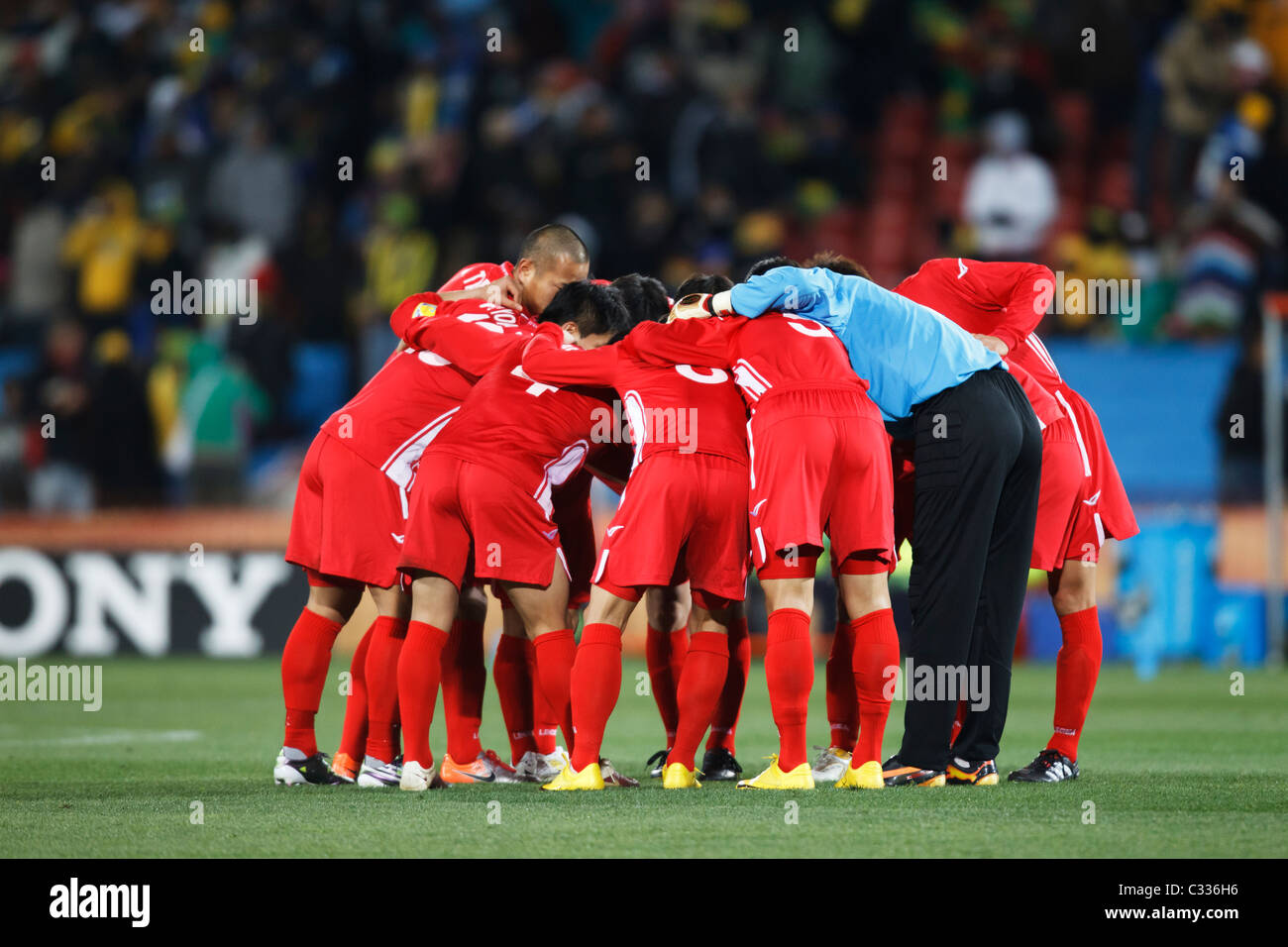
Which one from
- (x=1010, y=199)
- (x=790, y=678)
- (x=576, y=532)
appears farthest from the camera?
(x=1010, y=199)

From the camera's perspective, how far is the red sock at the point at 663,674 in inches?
304

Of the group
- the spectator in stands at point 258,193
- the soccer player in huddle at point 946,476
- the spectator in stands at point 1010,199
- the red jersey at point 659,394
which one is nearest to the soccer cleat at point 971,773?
the soccer player in huddle at point 946,476

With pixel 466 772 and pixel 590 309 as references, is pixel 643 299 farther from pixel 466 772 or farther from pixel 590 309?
pixel 466 772

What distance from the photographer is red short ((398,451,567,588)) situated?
7.09 metres

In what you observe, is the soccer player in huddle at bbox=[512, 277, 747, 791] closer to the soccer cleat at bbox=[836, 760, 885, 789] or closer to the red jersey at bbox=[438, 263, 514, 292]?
the soccer cleat at bbox=[836, 760, 885, 789]

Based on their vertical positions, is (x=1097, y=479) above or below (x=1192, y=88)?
below

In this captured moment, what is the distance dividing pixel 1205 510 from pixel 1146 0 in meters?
6.55

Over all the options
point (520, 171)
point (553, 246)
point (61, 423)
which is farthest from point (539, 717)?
point (520, 171)

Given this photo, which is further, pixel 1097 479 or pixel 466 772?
pixel 1097 479

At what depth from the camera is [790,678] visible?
670cm

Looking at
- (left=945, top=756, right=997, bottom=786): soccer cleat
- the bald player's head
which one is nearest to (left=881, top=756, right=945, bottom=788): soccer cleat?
(left=945, top=756, right=997, bottom=786): soccer cleat

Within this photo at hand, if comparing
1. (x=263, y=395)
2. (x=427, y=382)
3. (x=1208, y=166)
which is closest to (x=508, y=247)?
(x=263, y=395)

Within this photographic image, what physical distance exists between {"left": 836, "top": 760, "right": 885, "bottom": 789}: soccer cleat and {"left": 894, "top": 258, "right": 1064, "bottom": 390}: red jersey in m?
1.89

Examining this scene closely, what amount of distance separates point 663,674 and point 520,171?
1013 cm
